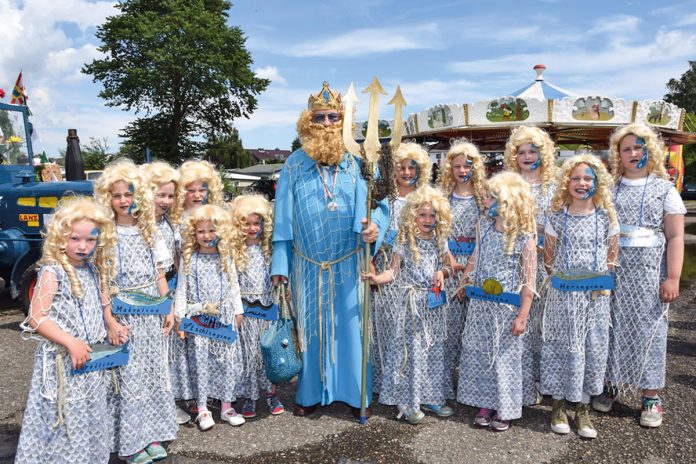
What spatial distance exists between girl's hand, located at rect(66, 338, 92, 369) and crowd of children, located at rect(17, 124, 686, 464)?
299 millimetres

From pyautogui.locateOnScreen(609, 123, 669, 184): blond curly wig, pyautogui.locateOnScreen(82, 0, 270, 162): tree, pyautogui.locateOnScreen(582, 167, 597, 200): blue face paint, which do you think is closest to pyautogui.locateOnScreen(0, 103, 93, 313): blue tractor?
pyautogui.locateOnScreen(582, 167, 597, 200): blue face paint

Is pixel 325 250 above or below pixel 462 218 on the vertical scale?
below

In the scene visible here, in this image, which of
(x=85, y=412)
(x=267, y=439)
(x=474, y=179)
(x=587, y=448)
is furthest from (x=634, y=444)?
(x=85, y=412)

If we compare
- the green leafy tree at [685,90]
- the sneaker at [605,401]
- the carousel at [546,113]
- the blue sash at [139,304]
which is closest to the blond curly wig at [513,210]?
the sneaker at [605,401]

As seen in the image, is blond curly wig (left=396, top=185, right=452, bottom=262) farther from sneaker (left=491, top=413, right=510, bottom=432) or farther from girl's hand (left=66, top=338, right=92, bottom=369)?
girl's hand (left=66, top=338, right=92, bottom=369)

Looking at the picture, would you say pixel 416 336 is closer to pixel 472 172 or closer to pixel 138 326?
pixel 472 172

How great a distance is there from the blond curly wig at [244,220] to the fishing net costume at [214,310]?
0.13m

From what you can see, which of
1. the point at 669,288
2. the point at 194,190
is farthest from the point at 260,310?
the point at 669,288

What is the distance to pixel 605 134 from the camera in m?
12.0

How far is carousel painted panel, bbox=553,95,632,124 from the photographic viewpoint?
364 inches

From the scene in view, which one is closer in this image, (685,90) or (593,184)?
(593,184)

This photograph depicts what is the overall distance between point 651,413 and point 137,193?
3.31m

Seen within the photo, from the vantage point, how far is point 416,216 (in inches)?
129

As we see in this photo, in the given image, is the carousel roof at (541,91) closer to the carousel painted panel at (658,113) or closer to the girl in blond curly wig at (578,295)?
the carousel painted panel at (658,113)
